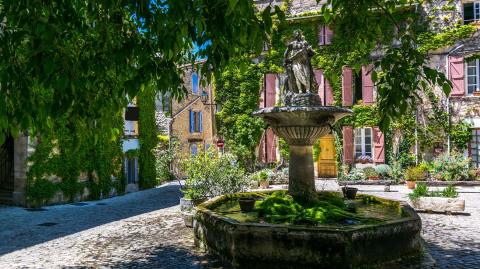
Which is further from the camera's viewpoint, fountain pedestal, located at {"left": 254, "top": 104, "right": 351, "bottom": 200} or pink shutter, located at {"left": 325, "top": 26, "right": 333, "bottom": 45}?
pink shutter, located at {"left": 325, "top": 26, "right": 333, "bottom": 45}

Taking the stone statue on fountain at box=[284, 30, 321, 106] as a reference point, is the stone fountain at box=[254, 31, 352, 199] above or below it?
below

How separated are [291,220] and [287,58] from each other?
3.45m

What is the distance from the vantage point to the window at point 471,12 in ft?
56.7

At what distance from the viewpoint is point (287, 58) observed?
7.80 metres

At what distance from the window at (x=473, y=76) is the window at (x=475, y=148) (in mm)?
1830

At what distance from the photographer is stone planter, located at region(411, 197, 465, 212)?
9.28 metres

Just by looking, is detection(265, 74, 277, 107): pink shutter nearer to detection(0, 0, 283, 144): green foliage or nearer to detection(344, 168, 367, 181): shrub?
detection(344, 168, 367, 181): shrub

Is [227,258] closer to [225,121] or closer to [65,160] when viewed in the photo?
[65,160]

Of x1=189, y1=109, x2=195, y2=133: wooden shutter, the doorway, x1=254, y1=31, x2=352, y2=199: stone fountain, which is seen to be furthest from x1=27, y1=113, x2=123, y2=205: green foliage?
x1=189, y1=109, x2=195, y2=133: wooden shutter

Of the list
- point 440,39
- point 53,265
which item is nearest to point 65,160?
point 53,265

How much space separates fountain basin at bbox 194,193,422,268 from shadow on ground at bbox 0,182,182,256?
168 inches

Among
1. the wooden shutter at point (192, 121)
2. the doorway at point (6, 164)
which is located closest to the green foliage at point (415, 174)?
the wooden shutter at point (192, 121)

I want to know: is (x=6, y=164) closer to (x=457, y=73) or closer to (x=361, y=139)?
(x=361, y=139)

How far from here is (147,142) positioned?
18.0 meters
